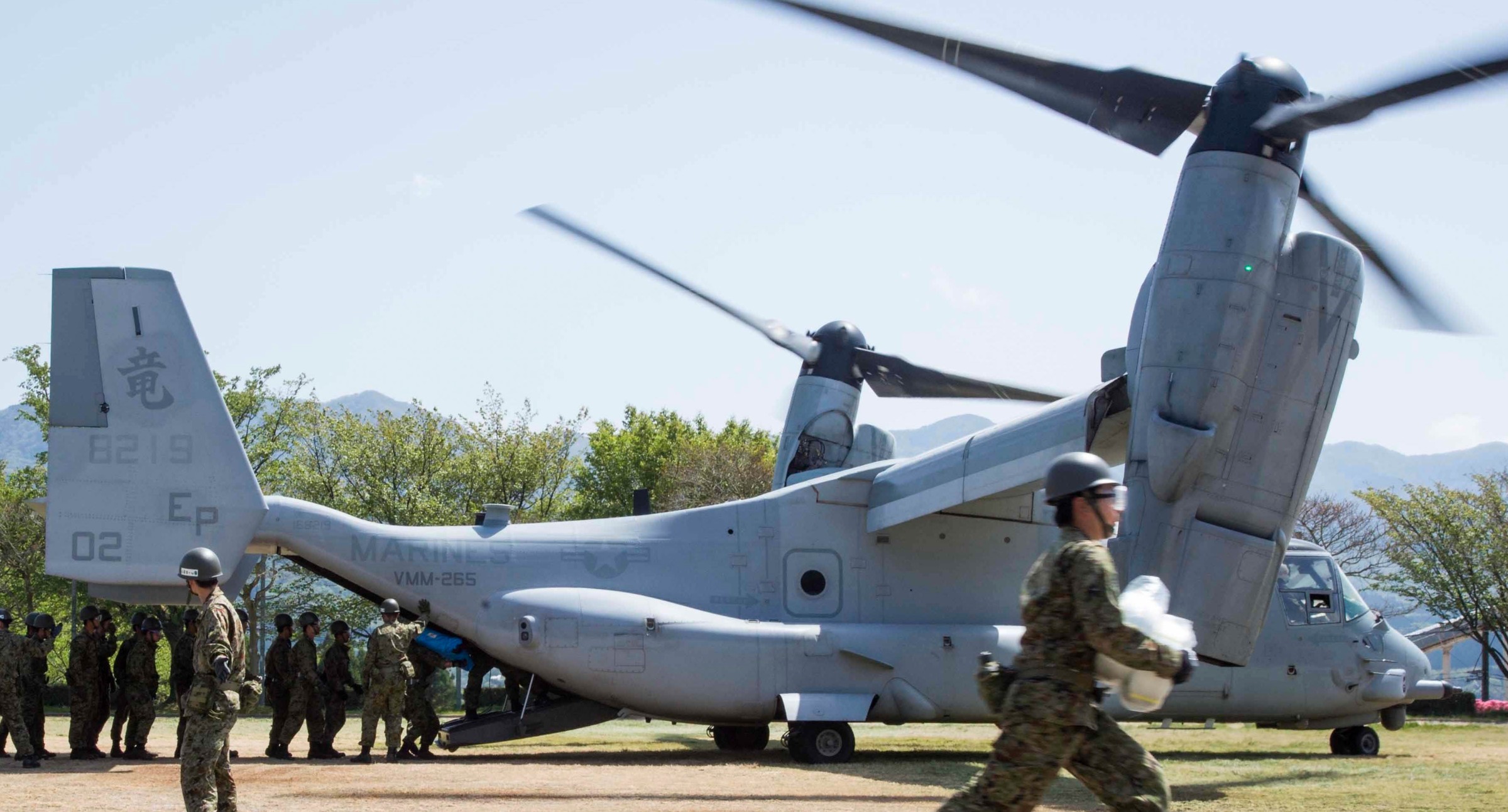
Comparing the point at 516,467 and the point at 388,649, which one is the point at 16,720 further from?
the point at 516,467

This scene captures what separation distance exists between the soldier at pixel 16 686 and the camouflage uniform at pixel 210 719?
23.0ft

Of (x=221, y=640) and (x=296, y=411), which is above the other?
(x=296, y=411)

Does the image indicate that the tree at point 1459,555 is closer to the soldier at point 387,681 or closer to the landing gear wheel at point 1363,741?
the landing gear wheel at point 1363,741

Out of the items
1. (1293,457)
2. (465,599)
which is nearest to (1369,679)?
(1293,457)

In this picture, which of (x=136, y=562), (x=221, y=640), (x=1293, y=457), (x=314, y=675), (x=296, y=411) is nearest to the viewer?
(x=221, y=640)

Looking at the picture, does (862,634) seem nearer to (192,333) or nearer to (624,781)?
(624,781)

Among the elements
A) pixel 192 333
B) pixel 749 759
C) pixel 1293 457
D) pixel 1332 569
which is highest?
pixel 192 333

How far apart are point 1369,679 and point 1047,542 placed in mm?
4387

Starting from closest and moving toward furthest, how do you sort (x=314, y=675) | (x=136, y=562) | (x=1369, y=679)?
(x=136, y=562)
(x=314, y=675)
(x=1369, y=679)

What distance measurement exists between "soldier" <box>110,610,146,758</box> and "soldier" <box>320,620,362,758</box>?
214 centimetres

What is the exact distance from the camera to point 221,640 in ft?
28.8

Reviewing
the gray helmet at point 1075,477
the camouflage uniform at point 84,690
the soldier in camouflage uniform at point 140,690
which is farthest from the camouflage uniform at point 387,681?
the gray helmet at point 1075,477

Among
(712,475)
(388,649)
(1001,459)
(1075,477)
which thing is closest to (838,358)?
(1001,459)

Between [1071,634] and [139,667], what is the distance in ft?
43.5
